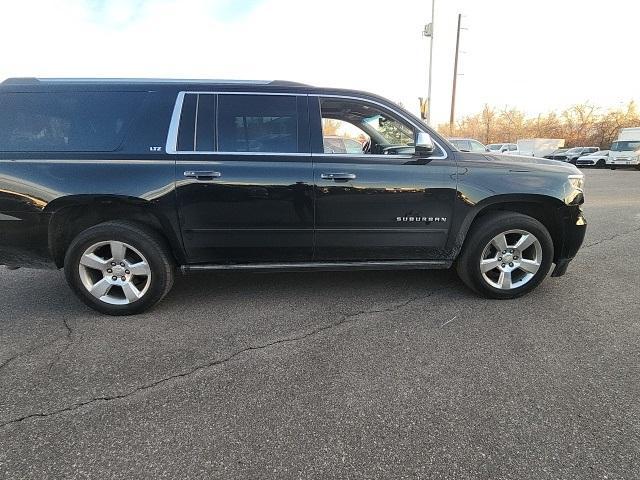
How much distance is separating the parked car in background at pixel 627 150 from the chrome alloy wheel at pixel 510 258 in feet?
96.7

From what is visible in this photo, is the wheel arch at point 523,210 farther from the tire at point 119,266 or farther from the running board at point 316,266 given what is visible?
the tire at point 119,266

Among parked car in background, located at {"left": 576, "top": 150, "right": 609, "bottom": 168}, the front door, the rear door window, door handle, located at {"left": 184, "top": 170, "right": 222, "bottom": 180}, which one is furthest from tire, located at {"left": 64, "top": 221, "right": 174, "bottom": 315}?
parked car in background, located at {"left": 576, "top": 150, "right": 609, "bottom": 168}

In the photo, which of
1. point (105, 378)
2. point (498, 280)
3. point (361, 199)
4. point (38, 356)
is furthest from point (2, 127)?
point (498, 280)

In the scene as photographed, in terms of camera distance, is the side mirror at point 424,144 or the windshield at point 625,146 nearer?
the side mirror at point 424,144

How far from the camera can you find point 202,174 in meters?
3.25

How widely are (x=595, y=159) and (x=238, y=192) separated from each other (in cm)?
3512

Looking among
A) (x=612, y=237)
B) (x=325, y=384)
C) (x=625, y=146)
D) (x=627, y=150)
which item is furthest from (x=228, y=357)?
(x=625, y=146)

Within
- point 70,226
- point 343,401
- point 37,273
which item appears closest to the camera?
point 343,401

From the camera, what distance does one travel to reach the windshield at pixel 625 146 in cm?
2623

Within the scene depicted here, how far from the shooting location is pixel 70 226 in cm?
341

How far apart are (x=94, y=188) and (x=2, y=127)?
0.88m

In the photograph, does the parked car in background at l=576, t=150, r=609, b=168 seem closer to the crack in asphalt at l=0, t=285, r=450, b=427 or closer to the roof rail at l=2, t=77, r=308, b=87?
the crack in asphalt at l=0, t=285, r=450, b=427

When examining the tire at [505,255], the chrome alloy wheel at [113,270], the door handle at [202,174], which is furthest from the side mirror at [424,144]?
the chrome alloy wheel at [113,270]

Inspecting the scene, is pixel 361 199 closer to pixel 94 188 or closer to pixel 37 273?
pixel 94 188
